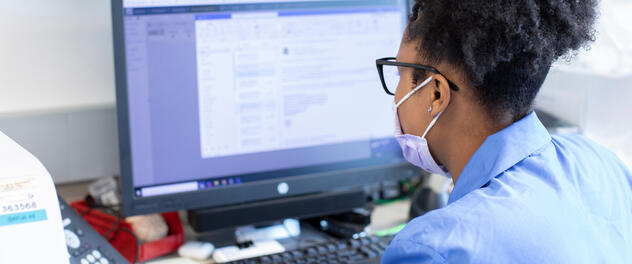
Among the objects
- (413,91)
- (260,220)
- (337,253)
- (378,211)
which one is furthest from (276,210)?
(413,91)

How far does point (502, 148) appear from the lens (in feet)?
2.80

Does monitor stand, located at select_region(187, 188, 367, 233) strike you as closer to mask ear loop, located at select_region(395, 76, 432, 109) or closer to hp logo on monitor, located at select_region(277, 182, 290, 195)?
hp logo on monitor, located at select_region(277, 182, 290, 195)

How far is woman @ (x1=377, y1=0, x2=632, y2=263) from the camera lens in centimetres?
74

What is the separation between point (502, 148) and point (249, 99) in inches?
19.2

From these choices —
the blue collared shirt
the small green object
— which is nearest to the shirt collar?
the blue collared shirt

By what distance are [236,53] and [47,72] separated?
0.34 meters

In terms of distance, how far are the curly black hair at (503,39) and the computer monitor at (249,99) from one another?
1.11 feet

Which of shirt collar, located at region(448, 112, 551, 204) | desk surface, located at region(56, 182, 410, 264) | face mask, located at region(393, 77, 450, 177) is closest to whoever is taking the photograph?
shirt collar, located at region(448, 112, 551, 204)

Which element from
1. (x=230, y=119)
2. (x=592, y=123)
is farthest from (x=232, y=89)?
(x=592, y=123)

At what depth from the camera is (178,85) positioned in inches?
43.8

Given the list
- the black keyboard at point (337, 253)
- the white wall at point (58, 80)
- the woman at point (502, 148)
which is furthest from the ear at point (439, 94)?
the white wall at point (58, 80)

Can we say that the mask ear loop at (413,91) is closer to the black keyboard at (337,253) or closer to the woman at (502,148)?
the woman at (502,148)

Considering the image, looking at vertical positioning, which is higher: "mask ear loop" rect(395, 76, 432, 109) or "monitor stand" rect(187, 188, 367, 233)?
"mask ear loop" rect(395, 76, 432, 109)

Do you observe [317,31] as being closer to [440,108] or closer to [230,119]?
[230,119]
